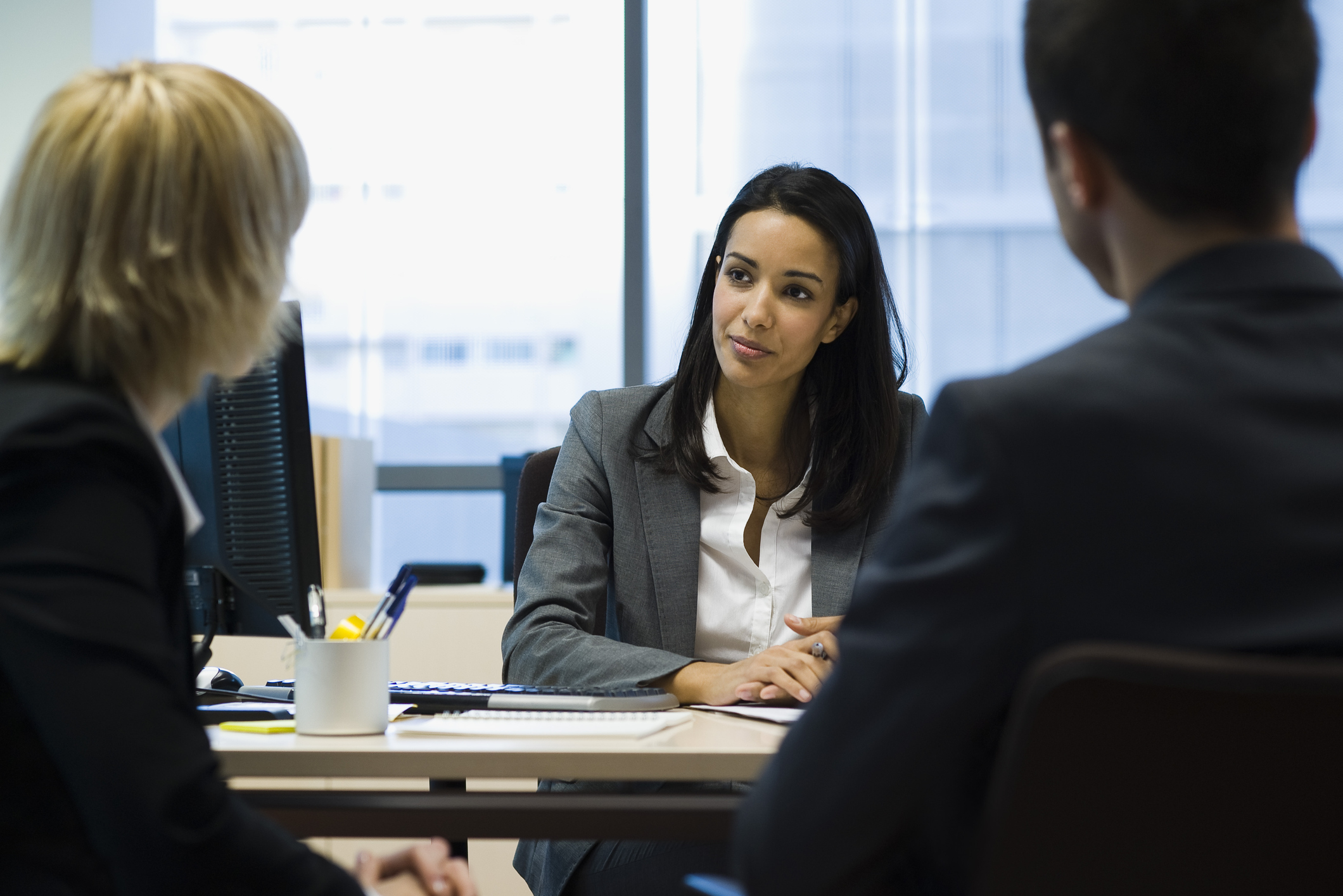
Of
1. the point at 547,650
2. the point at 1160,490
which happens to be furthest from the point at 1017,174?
the point at 1160,490

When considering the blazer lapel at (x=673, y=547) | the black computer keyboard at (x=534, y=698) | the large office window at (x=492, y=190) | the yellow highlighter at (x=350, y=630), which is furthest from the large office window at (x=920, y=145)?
the yellow highlighter at (x=350, y=630)

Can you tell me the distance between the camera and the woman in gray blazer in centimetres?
162

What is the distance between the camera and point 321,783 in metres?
2.34

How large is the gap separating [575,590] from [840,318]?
681 mm

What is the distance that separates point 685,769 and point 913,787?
18.8 inches

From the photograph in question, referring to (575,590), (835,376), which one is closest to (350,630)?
(575,590)

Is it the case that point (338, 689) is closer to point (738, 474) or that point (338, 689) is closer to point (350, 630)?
point (350, 630)

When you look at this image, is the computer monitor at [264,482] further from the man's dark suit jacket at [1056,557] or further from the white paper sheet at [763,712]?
the man's dark suit jacket at [1056,557]

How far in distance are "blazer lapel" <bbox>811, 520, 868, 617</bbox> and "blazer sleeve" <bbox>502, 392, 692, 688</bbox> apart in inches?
11.8

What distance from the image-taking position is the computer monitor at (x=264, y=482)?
51.3 inches

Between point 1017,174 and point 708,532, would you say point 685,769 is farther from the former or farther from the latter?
point 1017,174

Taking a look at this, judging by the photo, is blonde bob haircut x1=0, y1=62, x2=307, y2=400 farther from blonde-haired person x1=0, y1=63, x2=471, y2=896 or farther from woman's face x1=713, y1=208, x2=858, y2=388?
woman's face x1=713, y1=208, x2=858, y2=388

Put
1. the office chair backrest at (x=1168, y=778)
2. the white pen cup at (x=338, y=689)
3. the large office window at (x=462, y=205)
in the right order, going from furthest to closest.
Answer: the large office window at (x=462, y=205) < the white pen cup at (x=338, y=689) < the office chair backrest at (x=1168, y=778)

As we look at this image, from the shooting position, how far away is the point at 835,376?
1981 millimetres
